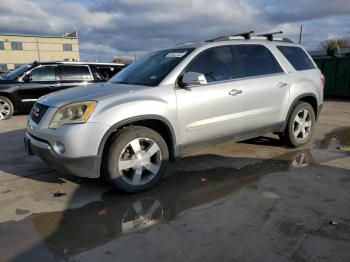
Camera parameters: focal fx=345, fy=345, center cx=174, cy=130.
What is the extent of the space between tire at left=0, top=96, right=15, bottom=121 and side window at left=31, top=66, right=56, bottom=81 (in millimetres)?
1011

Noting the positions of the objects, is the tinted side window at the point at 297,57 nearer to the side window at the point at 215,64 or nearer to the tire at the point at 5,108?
the side window at the point at 215,64

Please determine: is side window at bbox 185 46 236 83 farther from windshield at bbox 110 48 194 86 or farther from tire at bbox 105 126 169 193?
tire at bbox 105 126 169 193

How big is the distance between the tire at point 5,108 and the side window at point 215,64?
767 centimetres

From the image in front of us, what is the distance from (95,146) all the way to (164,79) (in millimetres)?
1249

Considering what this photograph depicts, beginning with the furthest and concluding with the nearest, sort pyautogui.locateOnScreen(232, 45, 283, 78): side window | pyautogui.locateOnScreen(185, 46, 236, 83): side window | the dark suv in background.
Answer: the dark suv in background < pyautogui.locateOnScreen(232, 45, 283, 78): side window < pyautogui.locateOnScreen(185, 46, 236, 83): side window

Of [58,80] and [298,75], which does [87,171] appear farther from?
[58,80]

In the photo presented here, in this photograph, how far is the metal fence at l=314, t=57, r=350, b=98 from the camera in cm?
1436

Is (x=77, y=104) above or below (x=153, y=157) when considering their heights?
above

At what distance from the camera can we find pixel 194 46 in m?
4.86

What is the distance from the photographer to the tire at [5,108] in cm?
1020

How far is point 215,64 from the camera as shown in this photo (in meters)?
4.86

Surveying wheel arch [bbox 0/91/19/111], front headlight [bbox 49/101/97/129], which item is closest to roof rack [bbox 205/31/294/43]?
front headlight [bbox 49/101/97/129]

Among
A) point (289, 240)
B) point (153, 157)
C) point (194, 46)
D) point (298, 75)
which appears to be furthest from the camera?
point (298, 75)

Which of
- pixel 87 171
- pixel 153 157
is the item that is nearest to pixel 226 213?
pixel 153 157
